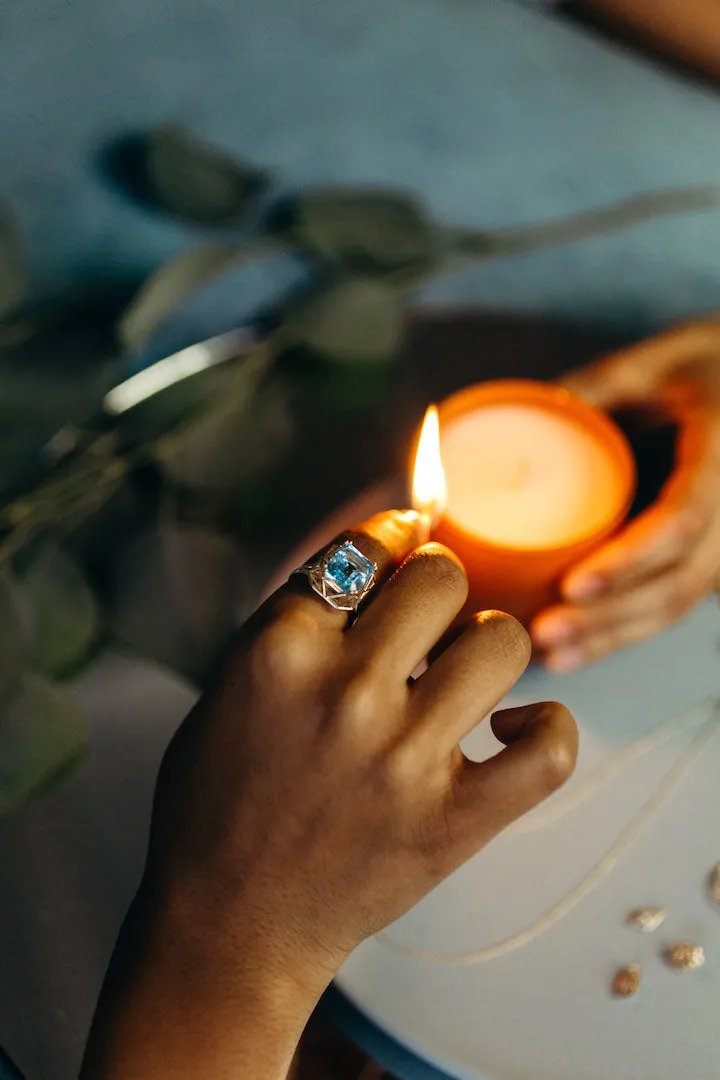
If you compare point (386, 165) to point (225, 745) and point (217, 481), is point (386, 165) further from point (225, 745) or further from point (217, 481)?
point (225, 745)

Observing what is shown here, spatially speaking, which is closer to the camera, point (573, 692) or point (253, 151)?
point (573, 692)

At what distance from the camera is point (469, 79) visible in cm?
98

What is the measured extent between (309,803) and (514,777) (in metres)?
0.09

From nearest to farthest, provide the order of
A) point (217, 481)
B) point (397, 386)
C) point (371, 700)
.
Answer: point (371, 700), point (217, 481), point (397, 386)

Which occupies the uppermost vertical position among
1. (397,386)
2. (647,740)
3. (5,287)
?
(5,287)

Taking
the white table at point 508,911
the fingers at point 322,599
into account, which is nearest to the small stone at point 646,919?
the white table at point 508,911

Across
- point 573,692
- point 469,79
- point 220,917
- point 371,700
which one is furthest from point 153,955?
point 469,79

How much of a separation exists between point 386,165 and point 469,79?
13 centimetres

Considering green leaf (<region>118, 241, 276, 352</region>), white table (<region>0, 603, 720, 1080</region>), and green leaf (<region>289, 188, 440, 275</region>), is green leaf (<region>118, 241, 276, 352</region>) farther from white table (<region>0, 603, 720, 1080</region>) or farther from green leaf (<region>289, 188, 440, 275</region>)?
white table (<region>0, 603, 720, 1080</region>)

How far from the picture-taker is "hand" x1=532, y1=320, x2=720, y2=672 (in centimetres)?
58

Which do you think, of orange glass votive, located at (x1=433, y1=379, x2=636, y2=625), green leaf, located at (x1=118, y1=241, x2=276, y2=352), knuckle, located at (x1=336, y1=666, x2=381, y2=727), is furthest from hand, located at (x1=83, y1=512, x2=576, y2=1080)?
green leaf, located at (x1=118, y1=241, x2=276, y2=352)

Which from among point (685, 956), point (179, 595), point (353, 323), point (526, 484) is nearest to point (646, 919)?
point (685, 956)

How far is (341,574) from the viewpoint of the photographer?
427 millimetres

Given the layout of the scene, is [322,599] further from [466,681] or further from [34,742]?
[34,742]
